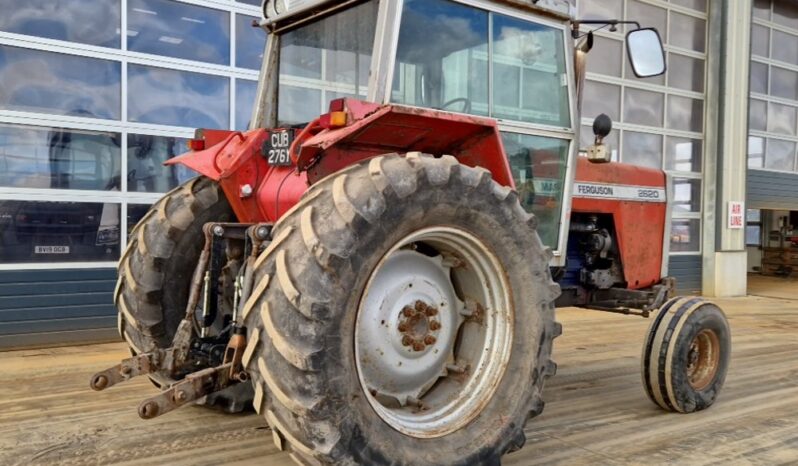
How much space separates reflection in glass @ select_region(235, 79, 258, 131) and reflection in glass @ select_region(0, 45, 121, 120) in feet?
4.33

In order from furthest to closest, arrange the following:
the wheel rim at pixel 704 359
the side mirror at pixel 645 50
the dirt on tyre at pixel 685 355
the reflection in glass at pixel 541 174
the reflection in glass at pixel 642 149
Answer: the reflection in glass at pixel 642 149
the wheel rim at pixel 704 359
the dirt on tyre at pixel 685 355
the side mirror at pixel 645 50
the reflection in glass at pixel 541 174

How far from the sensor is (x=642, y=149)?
12.2m

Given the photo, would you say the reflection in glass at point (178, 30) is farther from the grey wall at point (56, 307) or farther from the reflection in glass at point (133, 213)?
the grey wall at point (56, 307)

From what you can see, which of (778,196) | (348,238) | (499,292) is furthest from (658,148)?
(348,238)

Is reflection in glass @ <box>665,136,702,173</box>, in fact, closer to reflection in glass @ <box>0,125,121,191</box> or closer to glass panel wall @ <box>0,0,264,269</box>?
glass panel wall @ <box>0,0,264,269</box>

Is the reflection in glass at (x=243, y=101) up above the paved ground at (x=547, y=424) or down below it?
above

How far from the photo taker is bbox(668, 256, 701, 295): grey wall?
41.0ft

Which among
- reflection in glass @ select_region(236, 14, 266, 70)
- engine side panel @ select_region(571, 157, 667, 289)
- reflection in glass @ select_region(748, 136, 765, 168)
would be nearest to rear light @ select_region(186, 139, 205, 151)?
engine side panel @ select_region(571, 157, 667, 289)

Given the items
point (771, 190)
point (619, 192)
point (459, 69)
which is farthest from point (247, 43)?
point (771, 190)

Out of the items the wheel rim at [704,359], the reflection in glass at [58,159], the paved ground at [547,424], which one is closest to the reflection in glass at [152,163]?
the reflection in glass at [58,159]

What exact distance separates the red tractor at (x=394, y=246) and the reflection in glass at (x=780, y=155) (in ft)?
35.9

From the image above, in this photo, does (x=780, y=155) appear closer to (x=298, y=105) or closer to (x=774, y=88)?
(x=774, y=88)

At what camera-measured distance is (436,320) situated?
3242mm

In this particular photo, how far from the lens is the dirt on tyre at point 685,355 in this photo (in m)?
4.36
